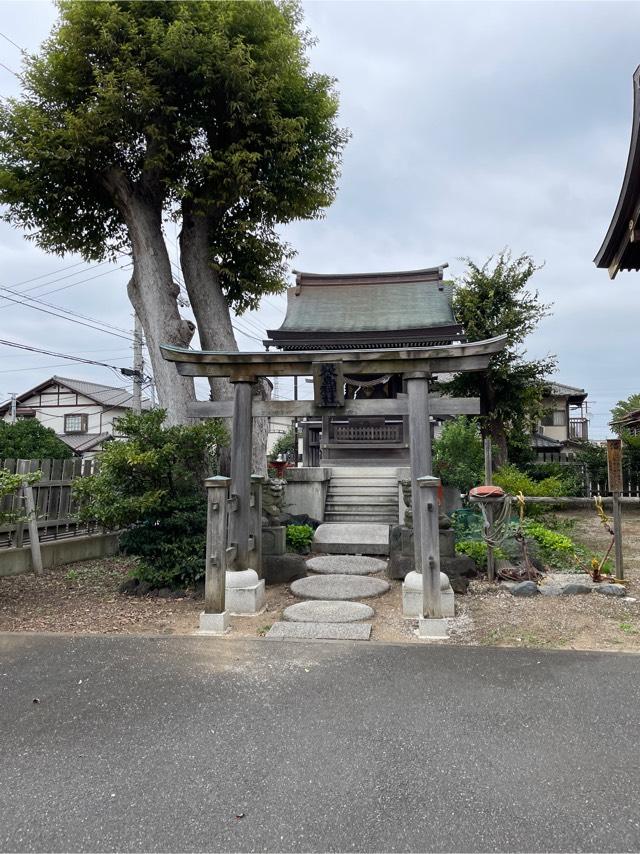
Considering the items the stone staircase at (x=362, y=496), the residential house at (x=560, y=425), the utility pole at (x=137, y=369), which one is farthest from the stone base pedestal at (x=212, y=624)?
the residential house at (x=560, y=425)

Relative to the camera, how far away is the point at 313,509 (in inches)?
501

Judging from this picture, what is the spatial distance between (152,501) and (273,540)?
2.53m

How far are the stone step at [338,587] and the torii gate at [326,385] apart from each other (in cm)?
108

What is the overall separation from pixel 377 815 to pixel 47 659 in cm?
347

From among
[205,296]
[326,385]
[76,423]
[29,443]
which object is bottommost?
[29,443]

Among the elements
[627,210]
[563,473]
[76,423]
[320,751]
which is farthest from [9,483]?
[76,423]

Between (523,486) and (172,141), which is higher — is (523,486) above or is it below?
below

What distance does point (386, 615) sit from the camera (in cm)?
615

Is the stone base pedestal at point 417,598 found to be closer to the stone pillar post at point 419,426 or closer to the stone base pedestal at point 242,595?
the stone pillar post at point 419,426

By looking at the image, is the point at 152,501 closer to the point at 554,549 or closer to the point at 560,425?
the point at 554,549

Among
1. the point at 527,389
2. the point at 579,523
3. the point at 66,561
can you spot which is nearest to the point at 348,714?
the point at 66,561

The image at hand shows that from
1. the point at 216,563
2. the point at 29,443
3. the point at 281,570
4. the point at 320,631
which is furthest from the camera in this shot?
the point at 29,443

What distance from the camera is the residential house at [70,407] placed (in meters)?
34.7

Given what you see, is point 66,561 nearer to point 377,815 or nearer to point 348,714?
point 348,714
